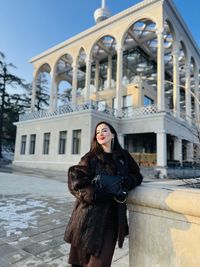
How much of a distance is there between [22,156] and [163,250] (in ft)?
67.7

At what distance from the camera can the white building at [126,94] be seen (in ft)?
51.6

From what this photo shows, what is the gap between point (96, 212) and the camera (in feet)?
5.83

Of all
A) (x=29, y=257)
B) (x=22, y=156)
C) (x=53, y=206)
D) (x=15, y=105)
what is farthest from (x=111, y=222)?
(x=15, y=105)

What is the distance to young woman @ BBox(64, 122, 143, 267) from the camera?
1.75 m

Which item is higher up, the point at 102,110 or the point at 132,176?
the point at 102,110

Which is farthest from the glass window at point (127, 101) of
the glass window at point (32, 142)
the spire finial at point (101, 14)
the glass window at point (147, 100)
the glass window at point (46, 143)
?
the glass window at point (32, 142)

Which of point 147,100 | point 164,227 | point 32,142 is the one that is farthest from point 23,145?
point 164,227

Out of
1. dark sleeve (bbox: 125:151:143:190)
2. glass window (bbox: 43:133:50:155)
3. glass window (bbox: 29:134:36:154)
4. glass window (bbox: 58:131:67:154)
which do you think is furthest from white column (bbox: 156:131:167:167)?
dark sleeve (bbox: 125:151:143:190)

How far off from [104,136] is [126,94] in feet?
59.1

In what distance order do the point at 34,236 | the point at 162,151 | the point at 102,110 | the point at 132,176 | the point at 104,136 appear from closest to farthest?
the point at 132,176 < the point at 104,136 < the point at 34,236 < the point at 162,151 < the point at 102,110

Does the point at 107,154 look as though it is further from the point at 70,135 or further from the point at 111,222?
the point at 70,135

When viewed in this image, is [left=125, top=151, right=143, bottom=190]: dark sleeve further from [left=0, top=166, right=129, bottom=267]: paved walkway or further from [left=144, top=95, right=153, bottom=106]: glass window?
[left=144, top=95, right=153, bottom=106]: glass window

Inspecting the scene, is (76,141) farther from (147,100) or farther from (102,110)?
(147,100)

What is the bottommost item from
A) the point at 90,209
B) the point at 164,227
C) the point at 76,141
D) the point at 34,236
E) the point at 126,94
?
the point at 34,236
